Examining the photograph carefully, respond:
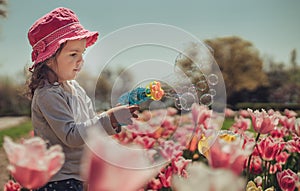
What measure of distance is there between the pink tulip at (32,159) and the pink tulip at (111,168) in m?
0.11

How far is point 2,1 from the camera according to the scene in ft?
15.8

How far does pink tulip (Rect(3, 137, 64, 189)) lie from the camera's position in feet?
1.21

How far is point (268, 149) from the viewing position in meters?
1.40

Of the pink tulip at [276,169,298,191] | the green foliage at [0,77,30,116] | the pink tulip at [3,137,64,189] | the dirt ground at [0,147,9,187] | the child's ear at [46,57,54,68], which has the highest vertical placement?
the pink tulip at [3,137,64,189]

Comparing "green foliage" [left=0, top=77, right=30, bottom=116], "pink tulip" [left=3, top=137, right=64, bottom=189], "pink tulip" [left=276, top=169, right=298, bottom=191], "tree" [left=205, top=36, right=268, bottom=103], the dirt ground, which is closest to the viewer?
"pink tulip" [left=3, top=137, right=64, bottom=189]

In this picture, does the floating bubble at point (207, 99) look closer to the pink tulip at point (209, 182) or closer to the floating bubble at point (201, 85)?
the floating bubble at point (201, 85)

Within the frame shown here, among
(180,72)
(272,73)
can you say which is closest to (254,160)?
(180,72)

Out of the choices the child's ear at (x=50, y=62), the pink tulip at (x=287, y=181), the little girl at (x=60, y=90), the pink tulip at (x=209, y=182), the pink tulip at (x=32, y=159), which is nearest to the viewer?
the pink tulip at (x=209, y=182)

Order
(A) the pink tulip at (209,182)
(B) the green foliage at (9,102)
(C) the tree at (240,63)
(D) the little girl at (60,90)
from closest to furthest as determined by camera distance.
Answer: (A) the pink tulip at (209,182) → (D) the little girl at (60,90) → (B) the green foliage at (9,102) → (C) the tree at (240,63)

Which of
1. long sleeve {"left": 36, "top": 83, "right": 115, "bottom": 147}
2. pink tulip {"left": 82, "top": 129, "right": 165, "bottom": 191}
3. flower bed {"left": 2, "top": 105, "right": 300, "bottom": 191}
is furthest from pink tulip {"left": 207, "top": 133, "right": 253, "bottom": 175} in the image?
long sleeve {"left": 36, "top": 83, "right": 115, "bottom": 147}

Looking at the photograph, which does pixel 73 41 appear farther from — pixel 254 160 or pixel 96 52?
pixel 254 160

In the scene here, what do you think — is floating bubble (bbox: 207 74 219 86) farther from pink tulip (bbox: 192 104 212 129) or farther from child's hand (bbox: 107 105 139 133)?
pink tulip (bbox: 192 104 212 129)

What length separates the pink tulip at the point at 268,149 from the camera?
4.58 feet

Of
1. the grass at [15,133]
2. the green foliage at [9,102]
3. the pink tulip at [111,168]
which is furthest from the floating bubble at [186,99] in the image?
the green foliage at [9,102]
